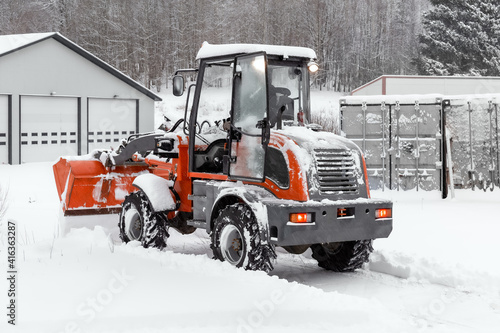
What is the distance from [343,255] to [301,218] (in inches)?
59.2

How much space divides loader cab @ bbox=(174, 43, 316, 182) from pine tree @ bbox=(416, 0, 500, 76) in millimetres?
39048

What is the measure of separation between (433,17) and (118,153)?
4125 cm

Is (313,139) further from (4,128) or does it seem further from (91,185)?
(4,128)

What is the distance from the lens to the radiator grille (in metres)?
7.29

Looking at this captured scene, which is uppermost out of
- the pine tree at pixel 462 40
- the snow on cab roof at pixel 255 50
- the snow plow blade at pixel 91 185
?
the pine tree at pixel 462 40

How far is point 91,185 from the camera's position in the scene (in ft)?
33.0

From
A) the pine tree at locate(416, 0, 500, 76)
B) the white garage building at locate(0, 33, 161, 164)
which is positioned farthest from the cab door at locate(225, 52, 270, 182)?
the pine tree at locate(416, 0, 500, 76)

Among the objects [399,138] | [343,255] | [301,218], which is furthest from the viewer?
[399,138]

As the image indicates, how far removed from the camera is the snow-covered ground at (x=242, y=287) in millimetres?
5637

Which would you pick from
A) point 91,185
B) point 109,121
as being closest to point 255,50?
point 91,185

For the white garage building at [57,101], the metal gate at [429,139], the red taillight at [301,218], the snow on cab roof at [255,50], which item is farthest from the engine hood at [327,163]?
the white garage building at [57,101]

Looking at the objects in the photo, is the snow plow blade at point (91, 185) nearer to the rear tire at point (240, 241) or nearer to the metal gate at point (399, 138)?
the rear tire at point (240, 241)

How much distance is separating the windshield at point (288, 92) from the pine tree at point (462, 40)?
128ft

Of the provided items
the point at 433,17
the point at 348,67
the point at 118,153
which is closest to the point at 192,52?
the point at 348,67
